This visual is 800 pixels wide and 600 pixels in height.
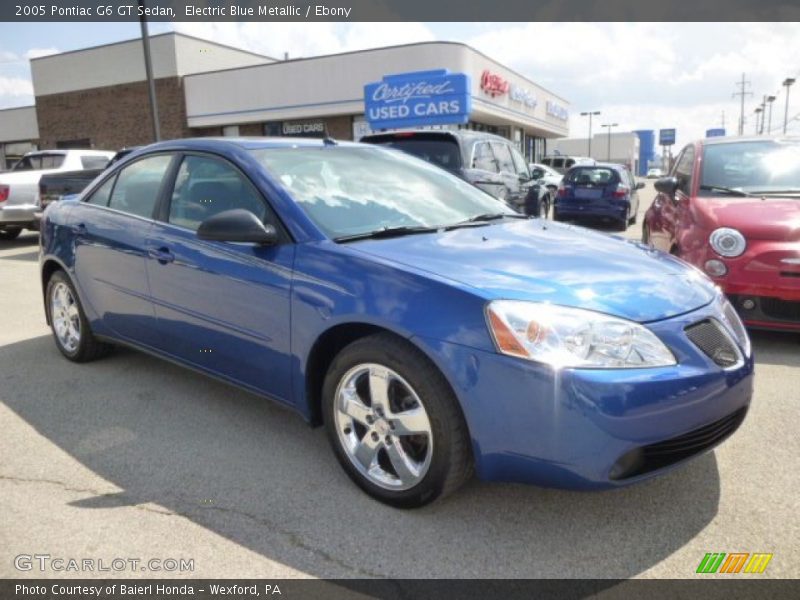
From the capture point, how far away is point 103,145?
32719 mm

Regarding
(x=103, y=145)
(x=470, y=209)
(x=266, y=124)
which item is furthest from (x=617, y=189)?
(x=103, y=145)

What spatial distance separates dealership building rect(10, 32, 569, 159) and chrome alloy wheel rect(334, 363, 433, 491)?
62.3 feet

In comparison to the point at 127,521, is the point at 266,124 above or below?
above

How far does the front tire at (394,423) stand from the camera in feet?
8.00

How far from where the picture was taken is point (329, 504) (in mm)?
2729

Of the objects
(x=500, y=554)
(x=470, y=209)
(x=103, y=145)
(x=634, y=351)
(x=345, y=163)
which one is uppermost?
(x=103, y=145)

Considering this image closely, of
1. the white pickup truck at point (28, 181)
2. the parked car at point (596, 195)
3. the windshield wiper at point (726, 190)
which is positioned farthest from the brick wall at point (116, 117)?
the windshield wiper at point (726, 190)

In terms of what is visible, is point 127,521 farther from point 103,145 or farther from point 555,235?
point 103,145

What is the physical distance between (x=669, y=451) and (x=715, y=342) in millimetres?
498

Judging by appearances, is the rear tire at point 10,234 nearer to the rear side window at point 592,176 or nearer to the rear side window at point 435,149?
the rear side window at point 435,149

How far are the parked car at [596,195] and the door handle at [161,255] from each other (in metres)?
11.1

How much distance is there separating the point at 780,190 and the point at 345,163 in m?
3.91

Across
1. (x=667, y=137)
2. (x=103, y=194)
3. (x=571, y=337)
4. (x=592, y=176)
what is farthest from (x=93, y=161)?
(x=667, y=137)

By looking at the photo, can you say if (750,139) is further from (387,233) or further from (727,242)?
(387,233)
